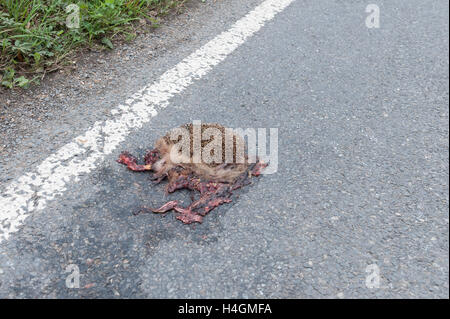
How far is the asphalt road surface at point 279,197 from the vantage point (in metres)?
1.67

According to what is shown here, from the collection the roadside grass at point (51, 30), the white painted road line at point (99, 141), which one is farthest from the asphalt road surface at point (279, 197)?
the roadside grass at point (51, 30)

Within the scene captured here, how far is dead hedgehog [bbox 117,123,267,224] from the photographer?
1.99 metres

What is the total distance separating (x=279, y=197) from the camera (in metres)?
2.05

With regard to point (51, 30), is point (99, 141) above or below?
below

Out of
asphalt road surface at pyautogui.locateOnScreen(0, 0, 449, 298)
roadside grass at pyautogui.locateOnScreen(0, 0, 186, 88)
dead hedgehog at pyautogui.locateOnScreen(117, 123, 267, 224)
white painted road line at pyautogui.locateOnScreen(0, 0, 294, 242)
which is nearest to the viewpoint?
asphalt road surface at pyautogui.locateOnScreen(0, 0, 449, 298)

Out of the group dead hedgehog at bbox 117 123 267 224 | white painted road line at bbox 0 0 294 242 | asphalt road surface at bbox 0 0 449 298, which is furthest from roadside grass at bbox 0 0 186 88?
dead hedgehog at bbox 117 123 267 224

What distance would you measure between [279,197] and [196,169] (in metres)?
0.42

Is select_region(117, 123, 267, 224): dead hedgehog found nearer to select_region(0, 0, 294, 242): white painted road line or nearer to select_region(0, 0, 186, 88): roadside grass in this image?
select_region(0, 0, 294, 242): white painted road line

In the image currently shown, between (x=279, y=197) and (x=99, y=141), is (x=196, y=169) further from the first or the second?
(x=99, y=141)

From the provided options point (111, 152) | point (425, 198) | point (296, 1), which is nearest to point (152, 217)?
point (111, 152)

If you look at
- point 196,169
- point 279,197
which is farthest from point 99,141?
point 279,197

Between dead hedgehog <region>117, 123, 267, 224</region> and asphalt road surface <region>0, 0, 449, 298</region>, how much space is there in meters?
0.05

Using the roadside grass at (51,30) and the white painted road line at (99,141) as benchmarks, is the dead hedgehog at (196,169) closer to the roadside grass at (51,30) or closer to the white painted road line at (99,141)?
the white painted road line at (99,141)

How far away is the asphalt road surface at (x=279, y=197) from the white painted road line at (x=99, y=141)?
0.11 ft
